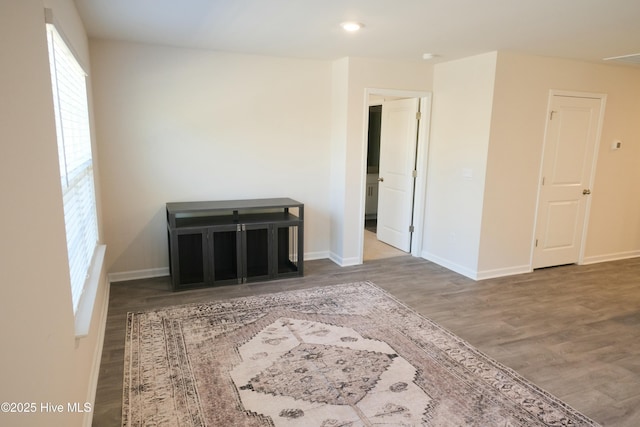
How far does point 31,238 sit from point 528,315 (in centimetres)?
379

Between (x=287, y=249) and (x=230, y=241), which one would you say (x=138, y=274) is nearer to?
(x=230, y=241)

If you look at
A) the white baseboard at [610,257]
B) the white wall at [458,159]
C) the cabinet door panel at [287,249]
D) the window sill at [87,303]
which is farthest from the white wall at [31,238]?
the white baseboard at [610,257]

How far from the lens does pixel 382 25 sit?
3.20 m

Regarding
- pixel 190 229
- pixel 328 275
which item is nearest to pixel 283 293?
pixel 328 275

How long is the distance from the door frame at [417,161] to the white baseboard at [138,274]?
7.74 feet

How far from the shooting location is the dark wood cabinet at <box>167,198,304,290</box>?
13.3ft

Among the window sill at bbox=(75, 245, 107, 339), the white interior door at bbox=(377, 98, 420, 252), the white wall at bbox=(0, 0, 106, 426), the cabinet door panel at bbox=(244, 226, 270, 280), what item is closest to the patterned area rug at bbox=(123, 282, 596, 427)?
the window sill at bbox=(75, 245, 107, 339)

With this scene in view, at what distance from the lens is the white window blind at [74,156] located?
6.77 feet

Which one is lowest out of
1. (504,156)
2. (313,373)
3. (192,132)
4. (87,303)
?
(313,373)

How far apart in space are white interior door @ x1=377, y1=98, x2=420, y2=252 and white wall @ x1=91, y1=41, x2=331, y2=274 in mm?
1116

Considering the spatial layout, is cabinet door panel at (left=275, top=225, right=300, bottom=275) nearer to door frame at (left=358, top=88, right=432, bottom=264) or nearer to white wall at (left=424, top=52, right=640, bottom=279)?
door frame at (left=358, top=88, right=432, bottom=264)

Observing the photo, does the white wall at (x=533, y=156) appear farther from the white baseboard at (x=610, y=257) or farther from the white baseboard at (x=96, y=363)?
the white baseboard at (x=96, y=363)

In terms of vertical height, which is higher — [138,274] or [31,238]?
[31,238]

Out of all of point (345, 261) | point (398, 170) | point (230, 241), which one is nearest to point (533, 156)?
point (398, 170)
